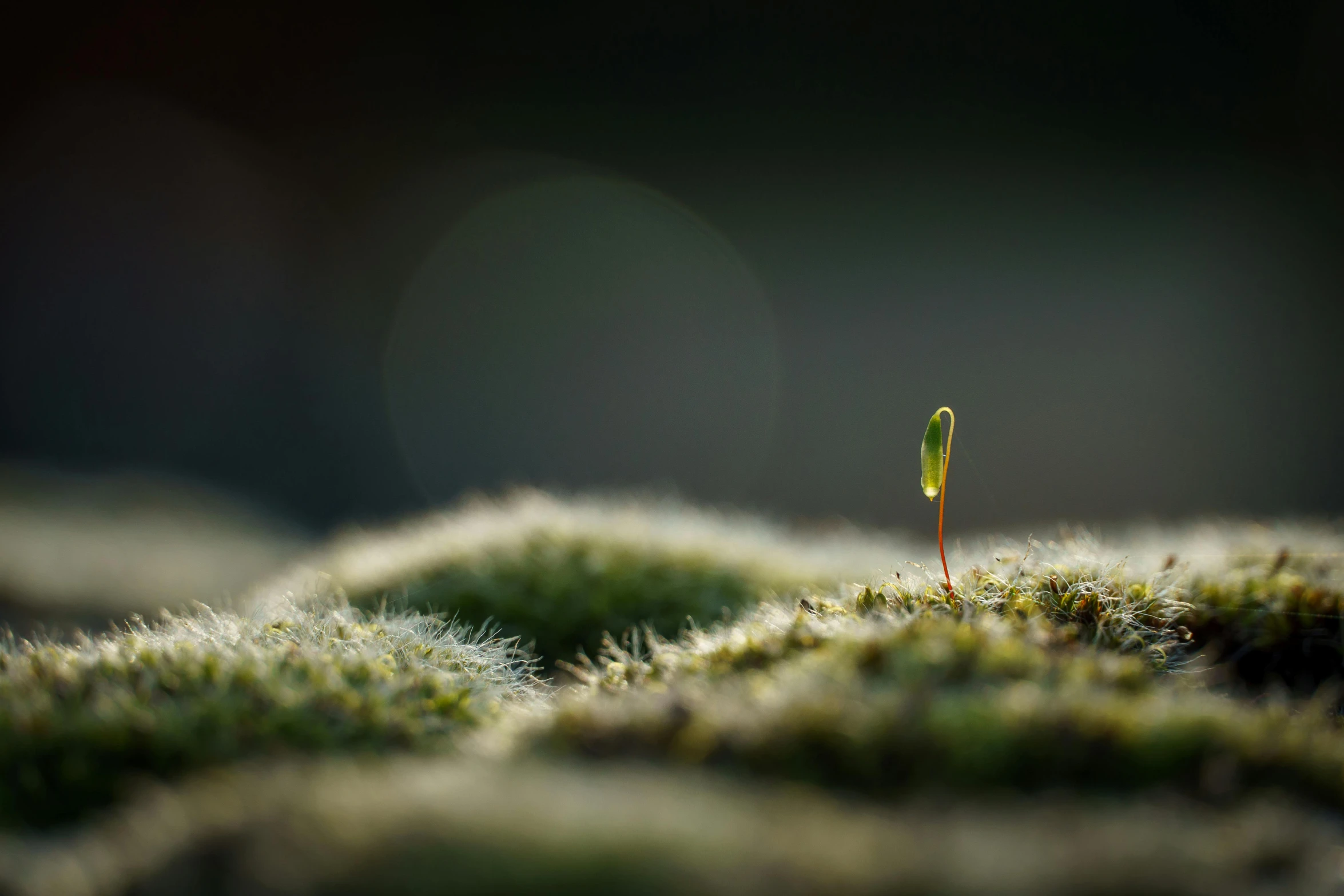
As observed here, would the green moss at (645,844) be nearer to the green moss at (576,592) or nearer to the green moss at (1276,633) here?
the green moss at (1276,633)

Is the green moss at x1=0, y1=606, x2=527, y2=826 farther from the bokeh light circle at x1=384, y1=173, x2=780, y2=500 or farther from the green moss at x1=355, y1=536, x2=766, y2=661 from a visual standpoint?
the bokeh light circle at x1=384, y1=173, x2=780, y2=500

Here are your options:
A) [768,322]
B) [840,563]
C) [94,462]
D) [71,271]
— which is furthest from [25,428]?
[840,563]

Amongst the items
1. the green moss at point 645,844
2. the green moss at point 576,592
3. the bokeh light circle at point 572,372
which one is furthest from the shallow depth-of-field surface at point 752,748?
the bokeh light circle at point 572,372

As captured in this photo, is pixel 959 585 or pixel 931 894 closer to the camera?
pixel 931 894

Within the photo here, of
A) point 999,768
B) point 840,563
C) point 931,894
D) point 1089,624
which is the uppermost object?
point 840,563

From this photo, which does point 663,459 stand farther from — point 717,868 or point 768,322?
point 717,868

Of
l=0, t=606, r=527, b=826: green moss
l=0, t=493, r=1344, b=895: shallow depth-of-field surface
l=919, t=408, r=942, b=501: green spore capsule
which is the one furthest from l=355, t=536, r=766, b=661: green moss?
l=919, t=408, r=942, b=501: green spore capsule

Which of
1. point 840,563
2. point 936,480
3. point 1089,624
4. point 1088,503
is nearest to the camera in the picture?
point 936,480
